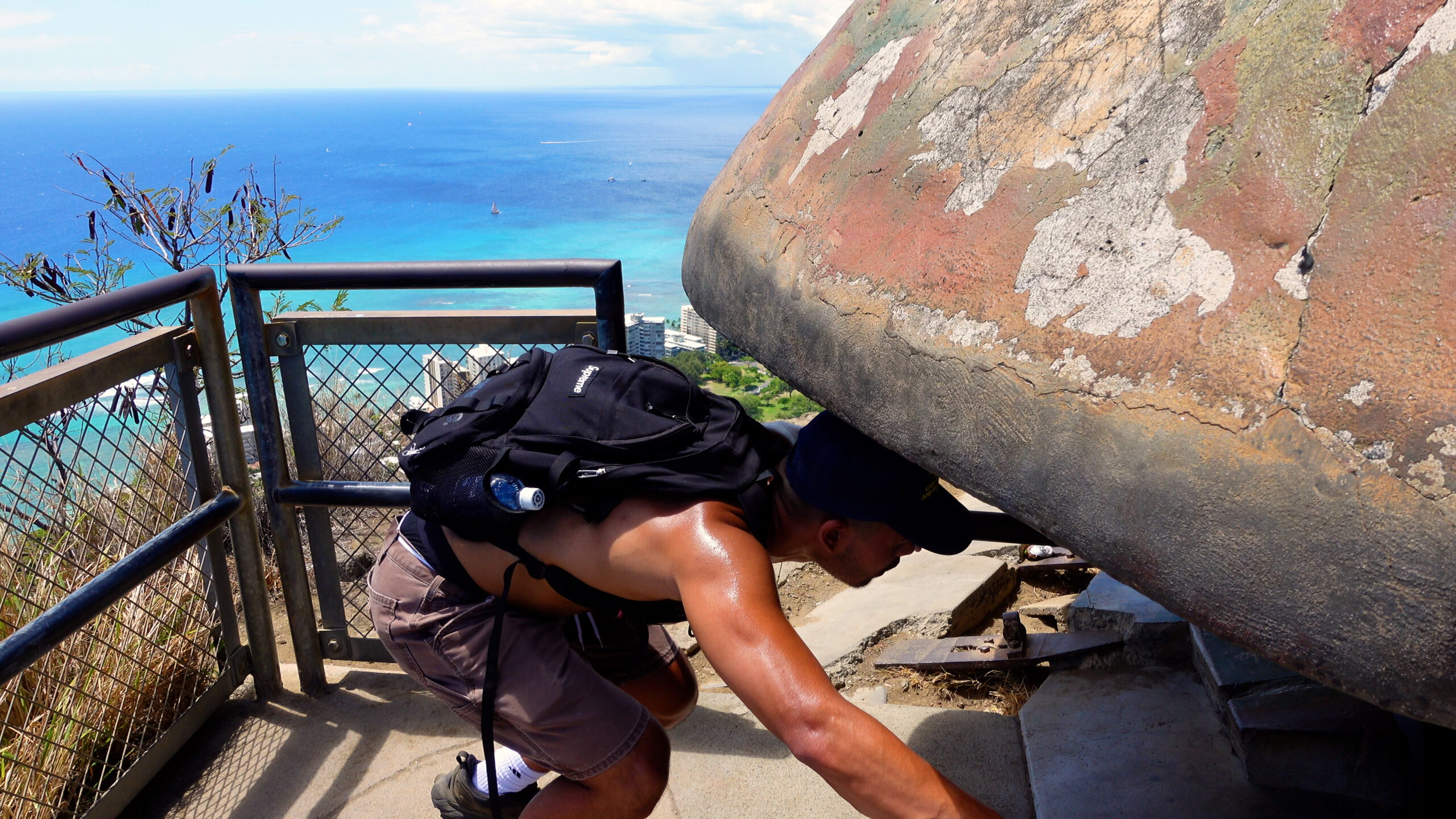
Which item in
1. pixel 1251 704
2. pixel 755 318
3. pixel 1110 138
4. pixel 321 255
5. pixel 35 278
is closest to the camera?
pixel 1110 138

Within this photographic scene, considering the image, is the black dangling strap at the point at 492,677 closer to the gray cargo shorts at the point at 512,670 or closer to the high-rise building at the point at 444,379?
the gray cargo shorts at the point at 512,670

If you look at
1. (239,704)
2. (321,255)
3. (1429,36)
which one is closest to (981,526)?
(1429,36)

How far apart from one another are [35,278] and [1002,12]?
6.58 m

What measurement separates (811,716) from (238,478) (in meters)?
2.21

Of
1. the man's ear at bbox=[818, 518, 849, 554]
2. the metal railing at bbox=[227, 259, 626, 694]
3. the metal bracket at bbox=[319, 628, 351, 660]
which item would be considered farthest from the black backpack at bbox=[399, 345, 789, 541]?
the metal bracket at bbox=[319, 628, 351, 660]

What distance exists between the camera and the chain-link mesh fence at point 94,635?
8.44 ft

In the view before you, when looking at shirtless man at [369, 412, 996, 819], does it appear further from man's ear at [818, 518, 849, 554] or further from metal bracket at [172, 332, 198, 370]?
metal bracket at [172, 332, 198, 370]

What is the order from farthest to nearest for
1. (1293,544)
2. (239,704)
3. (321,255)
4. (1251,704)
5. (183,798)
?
1. (321,255)
2. (239,704)
3. (183,798)
4. (1251,704)
5. (1293,544)

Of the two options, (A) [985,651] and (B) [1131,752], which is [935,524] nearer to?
(B) [1131,752]

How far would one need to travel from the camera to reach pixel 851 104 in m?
1.74

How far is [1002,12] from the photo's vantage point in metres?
1.55

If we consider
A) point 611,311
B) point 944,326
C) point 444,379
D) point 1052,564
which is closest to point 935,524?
point 944,326

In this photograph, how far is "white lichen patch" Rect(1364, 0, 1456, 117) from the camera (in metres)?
1.07

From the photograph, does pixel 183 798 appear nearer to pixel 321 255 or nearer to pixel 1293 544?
pixel 1293 544
